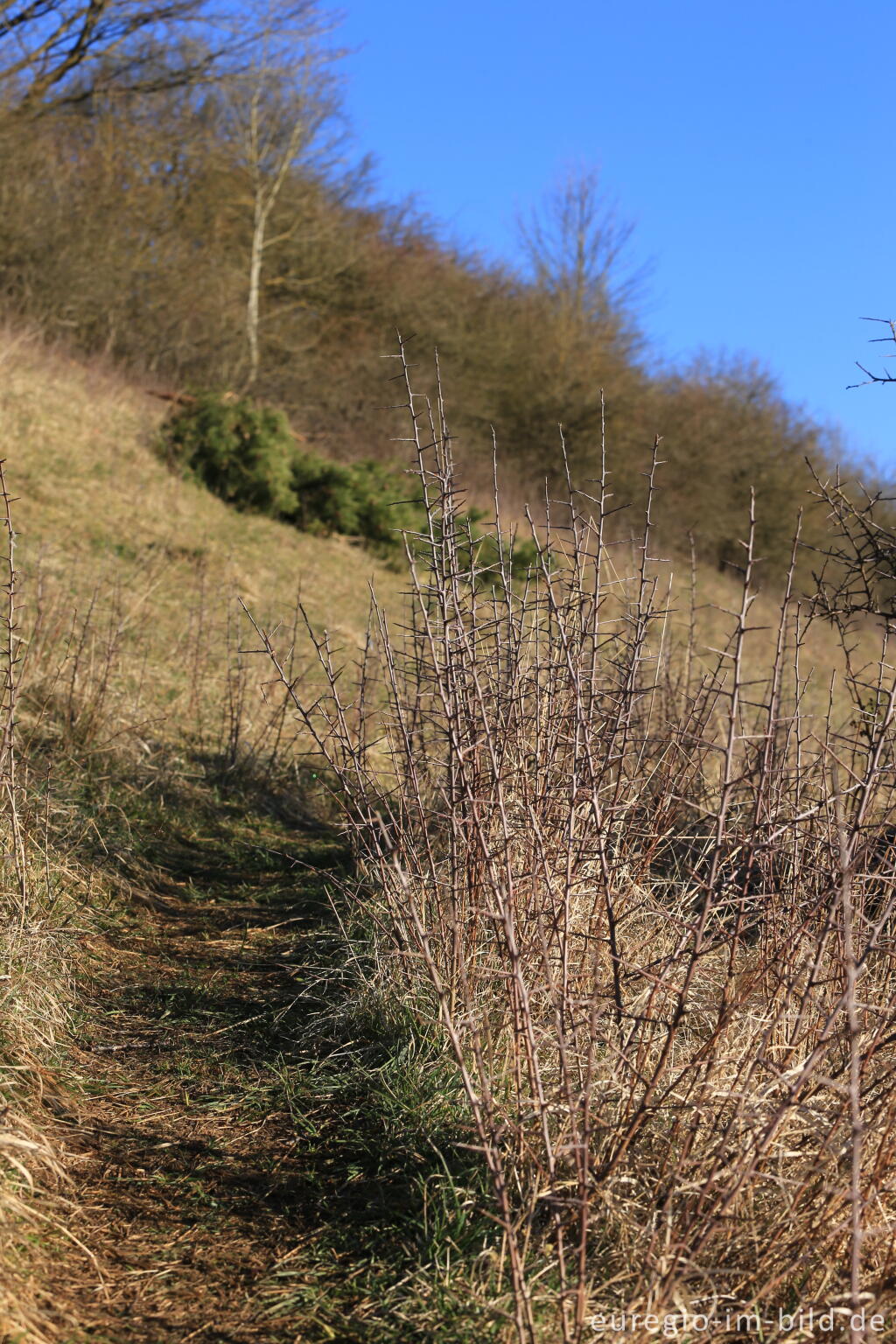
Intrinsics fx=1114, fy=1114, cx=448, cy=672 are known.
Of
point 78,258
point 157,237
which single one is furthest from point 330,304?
point 78,258

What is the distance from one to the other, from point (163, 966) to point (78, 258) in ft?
43.8

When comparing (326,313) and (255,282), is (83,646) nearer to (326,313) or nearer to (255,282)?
(255,282)

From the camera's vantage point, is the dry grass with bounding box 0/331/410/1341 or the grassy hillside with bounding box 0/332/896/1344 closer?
the grassy hillside with bounding box 0/332/896/1344

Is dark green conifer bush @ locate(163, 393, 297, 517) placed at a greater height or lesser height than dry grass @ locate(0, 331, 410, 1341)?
greater

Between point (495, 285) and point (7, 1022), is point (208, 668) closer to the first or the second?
point (7, 1022)

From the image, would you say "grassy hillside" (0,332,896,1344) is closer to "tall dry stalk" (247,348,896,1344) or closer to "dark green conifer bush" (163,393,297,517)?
"tall dry stalk" (247,348,896,1344)

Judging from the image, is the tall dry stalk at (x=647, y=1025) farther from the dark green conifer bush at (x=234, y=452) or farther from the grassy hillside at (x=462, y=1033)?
the dark green conifer bush at (x=234, y=452)

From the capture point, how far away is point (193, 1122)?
279 centimetres

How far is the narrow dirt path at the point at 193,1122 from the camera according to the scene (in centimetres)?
214

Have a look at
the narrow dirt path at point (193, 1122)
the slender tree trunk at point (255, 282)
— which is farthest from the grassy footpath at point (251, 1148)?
the slender tree trunk at point (255, 282)

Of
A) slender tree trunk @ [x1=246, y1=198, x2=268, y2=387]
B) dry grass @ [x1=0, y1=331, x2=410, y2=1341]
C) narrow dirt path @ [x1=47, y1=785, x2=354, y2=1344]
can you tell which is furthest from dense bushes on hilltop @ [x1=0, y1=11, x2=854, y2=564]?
narrow dirt path @ [x1=47, y1=785, x2=354, y2=1344]

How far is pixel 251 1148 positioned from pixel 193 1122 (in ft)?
0.63

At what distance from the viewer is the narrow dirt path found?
2.14 metres

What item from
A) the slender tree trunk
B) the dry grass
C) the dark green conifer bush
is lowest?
the dry grass
